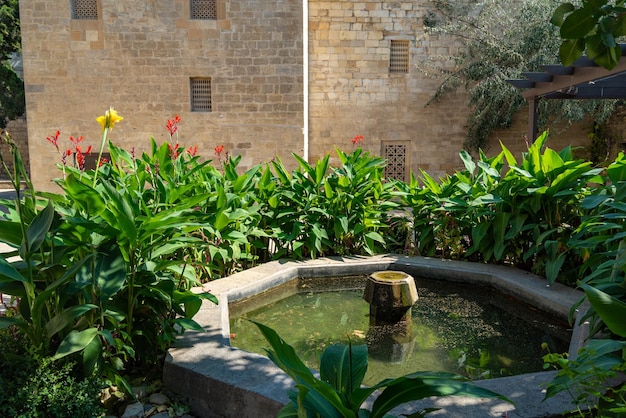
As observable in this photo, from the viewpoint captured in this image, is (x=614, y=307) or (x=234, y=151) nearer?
(x=614, y=307)

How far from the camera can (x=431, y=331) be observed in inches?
125

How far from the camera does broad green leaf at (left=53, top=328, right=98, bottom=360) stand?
1.80 m

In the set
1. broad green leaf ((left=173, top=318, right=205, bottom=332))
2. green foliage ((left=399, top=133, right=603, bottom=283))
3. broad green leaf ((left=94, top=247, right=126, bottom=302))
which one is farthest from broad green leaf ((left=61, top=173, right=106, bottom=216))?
green foliage ((left=399, top=133, right=603, bottom=283))

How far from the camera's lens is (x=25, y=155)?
768 inches

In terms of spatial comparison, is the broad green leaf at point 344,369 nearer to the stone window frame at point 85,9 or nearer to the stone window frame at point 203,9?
the stone window frame at point 203,9

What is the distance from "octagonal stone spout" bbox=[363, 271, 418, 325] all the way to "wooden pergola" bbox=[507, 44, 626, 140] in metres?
4.16

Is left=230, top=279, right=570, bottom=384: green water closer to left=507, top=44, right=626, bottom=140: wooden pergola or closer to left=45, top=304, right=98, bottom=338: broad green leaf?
left=45, top=304, right=98, bottom=338: broad green leaf

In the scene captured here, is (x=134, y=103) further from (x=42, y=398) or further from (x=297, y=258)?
(x=42, y=398)

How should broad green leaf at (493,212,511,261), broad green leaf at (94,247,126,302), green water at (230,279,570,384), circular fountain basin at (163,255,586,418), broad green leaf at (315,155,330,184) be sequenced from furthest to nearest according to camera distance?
broad green leaf at (315,155,330,184) < broad green leaf at (493,212,511,261) < green water at (230,279,570,384) < broad green leaf at (94,247,126,302) < circular fountain basin at (163,255,586,418)

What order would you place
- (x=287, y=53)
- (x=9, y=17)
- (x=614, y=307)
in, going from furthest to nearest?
(x=9, y=17) < (x=287, y=53) < (x=614, y=307)

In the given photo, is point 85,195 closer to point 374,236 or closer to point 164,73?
point 374,236

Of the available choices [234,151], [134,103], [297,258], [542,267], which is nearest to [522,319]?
[542,267]

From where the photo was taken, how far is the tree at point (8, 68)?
14.7 metres

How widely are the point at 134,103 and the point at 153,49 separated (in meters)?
1.18
